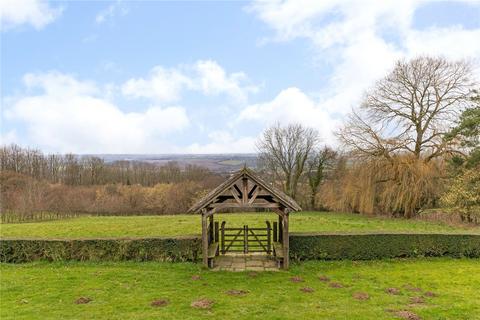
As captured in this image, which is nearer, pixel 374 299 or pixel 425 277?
pixel 374 299

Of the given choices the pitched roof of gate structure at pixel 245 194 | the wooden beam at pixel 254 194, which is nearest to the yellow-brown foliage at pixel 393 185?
the pitched roof of gate structure at pixel 245 194

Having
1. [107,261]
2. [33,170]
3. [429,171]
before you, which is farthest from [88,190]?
[429,171]

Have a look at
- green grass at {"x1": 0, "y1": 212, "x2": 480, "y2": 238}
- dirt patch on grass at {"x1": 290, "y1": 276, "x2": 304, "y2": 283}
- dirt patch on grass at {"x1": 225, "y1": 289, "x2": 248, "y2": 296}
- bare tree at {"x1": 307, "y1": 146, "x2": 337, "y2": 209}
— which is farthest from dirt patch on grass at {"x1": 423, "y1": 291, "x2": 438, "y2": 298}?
bare tree at {"x1": 307, "y1": 146, "x2": 337, "y2": 209}

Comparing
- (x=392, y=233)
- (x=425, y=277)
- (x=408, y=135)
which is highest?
(x=408, y=135)

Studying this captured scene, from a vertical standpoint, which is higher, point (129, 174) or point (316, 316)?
point (129, 174)

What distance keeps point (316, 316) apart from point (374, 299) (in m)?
2.35

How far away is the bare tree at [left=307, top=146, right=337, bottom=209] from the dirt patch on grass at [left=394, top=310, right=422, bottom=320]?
33.9 metres

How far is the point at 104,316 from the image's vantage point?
9031 mm

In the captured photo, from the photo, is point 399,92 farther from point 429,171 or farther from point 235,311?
point 235,311

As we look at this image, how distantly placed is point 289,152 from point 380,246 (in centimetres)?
2995

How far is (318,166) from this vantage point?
4306 cm

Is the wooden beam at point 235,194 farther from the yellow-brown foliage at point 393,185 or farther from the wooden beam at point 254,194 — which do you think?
the yellow-brown foliage at point 393,185

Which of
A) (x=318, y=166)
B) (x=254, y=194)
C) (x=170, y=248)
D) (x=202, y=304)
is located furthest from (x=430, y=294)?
(x=318, y=166)

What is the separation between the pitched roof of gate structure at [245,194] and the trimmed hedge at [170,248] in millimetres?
1883
